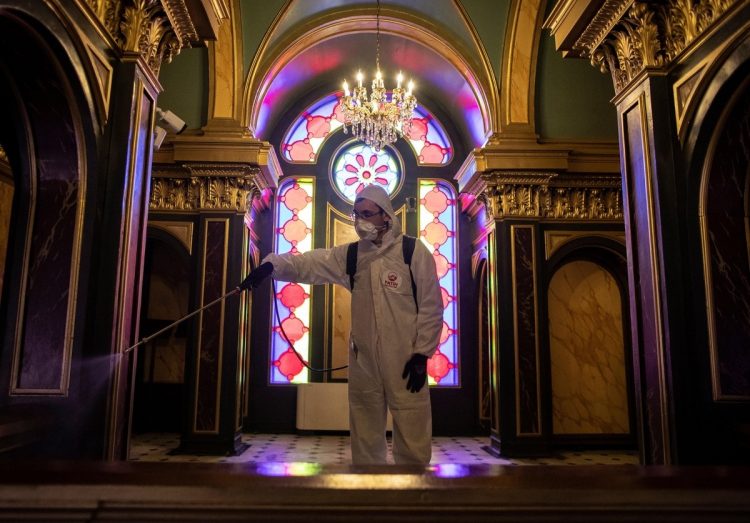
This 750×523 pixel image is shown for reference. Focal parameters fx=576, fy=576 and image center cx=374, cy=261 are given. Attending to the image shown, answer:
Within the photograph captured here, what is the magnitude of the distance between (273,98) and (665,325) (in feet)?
24.8

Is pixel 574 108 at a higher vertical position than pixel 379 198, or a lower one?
higher

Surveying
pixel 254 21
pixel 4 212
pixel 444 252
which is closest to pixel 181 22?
pixel 4 212

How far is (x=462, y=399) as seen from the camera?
9.68 metres

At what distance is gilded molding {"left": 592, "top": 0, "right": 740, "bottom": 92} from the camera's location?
3691 mm

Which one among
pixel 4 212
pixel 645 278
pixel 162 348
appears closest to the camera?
pixel 645 278

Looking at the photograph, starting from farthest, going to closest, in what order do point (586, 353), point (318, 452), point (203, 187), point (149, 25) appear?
1. point (586, 353)
2. point (203, 187)
3. point (318, 452)
4. point (149, 25)

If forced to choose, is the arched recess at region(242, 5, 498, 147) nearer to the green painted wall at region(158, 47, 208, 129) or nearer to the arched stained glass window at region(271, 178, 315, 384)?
the green painted wall at region(158, 47, 208, 129)

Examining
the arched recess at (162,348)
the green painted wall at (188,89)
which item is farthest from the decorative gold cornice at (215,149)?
the arched recess at (162,348)

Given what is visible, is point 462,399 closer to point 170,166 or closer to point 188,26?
point 170,166

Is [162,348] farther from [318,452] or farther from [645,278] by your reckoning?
[645,278]

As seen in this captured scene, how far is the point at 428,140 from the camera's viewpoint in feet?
35.2

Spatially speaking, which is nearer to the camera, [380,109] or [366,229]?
[366,229]

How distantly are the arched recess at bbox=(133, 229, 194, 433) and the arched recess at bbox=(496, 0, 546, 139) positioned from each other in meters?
5.52

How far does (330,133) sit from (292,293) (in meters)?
3.04
